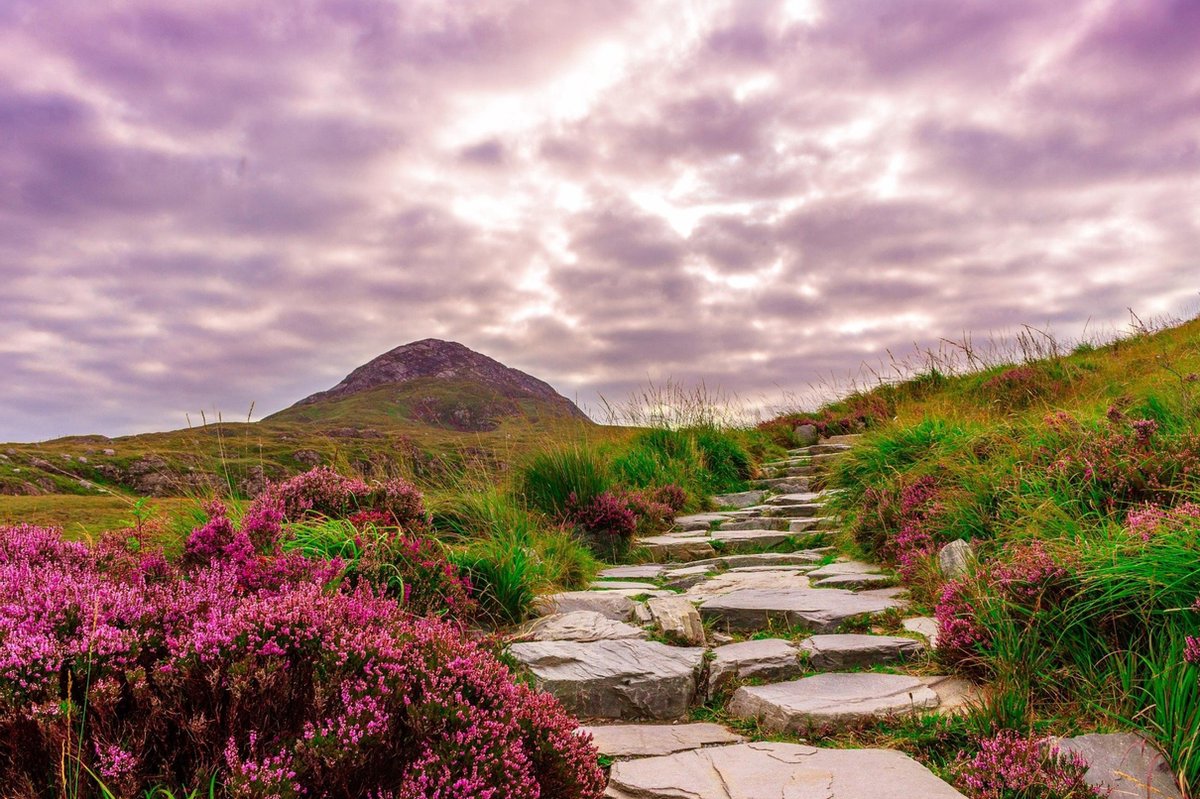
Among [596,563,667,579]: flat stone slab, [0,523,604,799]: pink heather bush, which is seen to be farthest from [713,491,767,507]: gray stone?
[0,523,604,799]: pink heather bush

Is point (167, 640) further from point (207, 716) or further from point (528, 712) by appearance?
point (528, 712)

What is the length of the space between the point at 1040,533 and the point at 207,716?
196 inches

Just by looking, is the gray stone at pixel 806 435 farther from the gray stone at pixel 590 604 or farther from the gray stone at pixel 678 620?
the gray stone at pixel 678 620

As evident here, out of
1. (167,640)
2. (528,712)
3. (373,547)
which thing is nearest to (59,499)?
(373,547)

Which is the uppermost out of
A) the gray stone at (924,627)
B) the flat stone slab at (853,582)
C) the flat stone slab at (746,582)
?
the flat stone slab at (746,582)

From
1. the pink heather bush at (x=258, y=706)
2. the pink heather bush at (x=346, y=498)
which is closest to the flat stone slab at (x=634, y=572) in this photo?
the pink heather bush at (x=346, y=498)

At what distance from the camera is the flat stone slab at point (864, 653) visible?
4.48 meters

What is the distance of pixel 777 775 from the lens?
9.98 feet

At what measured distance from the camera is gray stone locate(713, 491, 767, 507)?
37.1 ft

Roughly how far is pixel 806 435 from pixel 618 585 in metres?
11.0

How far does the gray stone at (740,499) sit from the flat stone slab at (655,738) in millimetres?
7524

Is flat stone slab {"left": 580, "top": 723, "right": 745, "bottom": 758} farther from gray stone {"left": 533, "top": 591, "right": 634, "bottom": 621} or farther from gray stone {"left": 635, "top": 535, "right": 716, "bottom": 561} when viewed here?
gray stone {"left": 635, "top": 535, "right": 716, "bottom": 561}

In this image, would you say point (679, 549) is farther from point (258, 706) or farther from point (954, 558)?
point (258, 706)

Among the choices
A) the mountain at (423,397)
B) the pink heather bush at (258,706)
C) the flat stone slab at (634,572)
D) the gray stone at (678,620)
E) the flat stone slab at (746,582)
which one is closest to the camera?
the pink heather bush at (258,706)
